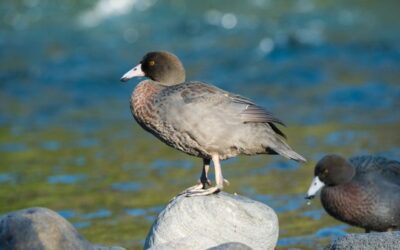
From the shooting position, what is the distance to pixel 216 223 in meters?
8.31

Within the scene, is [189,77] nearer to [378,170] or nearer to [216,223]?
[378,170]

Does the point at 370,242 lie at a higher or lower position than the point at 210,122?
lower

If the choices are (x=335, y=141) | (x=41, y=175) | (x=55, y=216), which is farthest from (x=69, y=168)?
(x=55, y=216)

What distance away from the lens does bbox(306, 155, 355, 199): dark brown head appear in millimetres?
10164

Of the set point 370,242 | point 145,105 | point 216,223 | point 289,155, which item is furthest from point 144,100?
point 370,242

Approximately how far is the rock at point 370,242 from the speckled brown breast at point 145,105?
1.91m

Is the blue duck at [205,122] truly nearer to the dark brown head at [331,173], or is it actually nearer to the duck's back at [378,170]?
the dark brown head at [331,173]

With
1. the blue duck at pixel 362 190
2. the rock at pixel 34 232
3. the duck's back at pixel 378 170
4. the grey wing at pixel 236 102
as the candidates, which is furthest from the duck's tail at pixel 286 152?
the rock at pixel 34 232

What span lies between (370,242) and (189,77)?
11930 millimetres

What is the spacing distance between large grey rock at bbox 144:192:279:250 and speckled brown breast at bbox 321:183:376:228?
68.5 inches

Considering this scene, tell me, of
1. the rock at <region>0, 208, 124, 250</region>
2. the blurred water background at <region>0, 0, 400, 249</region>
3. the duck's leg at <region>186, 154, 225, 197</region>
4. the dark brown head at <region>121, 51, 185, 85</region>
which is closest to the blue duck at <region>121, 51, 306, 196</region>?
the duck's leg at <region>186, 154, 225, 197</region>

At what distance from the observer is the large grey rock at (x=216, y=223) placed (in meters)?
8.24

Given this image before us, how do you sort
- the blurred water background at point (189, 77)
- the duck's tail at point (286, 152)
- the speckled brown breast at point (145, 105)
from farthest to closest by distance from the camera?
1. the blurred water background at point (189, 77)
2. the duck's tail at point (286, 152)
3. the speckled brown breast at point (145, 105)

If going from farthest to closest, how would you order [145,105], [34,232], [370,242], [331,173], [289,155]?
[331,173] → [289,155] → [145,105] → [370,242] → [34,232]
